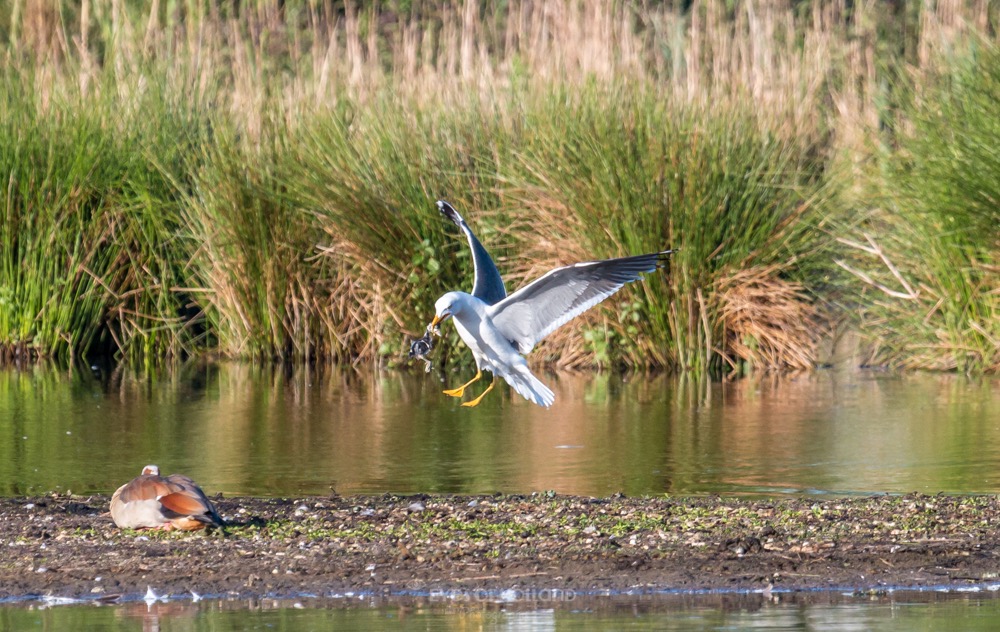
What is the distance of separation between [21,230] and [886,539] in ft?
36.0

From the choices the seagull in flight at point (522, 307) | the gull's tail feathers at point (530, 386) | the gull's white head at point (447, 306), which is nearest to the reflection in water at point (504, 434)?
the gull's tail feathers at point (530, 386)

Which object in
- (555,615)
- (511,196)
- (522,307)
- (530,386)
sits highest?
(511,196)

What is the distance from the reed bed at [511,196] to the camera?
14.5 m

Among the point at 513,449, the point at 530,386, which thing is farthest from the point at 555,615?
the point at 513,449

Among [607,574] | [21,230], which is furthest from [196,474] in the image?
[21,230]

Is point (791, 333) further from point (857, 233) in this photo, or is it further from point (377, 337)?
point (377, 337)

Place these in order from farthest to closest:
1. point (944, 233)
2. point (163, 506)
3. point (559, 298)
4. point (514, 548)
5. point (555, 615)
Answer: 1. point (944, 233)
2. point (559, 298)
3. point (163, 506)
4. point (514, 548)
5. point (555, 615)

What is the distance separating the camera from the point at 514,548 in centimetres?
706

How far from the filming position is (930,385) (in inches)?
551

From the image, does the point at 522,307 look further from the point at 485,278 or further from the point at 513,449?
the point at 513,449

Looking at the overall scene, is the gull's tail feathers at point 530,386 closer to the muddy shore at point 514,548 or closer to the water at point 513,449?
the water at point 513,449

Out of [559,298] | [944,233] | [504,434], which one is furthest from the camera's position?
[944,233]

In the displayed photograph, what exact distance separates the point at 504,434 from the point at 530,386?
2225 millimetres

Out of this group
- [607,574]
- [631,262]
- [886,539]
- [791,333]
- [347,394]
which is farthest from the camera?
[791,333]
